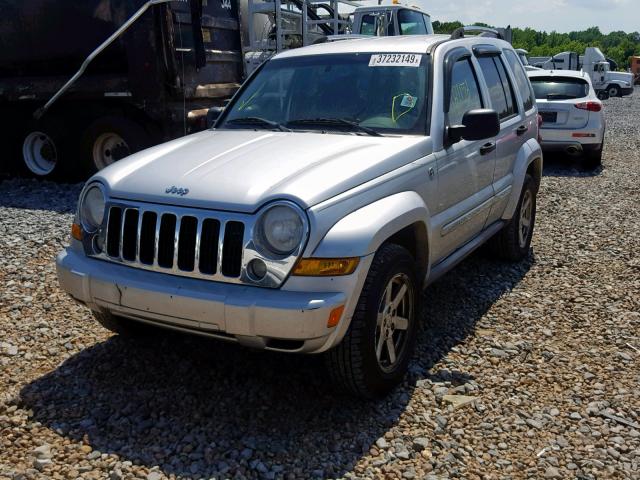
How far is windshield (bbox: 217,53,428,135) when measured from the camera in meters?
4.27

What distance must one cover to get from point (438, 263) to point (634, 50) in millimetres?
100178

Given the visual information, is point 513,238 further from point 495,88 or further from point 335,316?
point 335,316

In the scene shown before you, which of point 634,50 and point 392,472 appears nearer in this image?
point 392,472

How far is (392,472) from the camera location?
308 cm

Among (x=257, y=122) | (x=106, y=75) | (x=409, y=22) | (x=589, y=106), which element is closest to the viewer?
(x=257, y=122)

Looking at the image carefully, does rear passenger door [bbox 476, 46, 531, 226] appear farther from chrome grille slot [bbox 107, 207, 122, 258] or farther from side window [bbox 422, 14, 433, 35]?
side window [bbox 422, 14, 433, 35]

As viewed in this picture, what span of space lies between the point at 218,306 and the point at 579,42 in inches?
4330

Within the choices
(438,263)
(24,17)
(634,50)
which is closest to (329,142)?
(438,263)

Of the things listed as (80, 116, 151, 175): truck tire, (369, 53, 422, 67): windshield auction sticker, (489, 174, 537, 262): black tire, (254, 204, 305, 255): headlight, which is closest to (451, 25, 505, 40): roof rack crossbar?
(369, 53, 422, 67): windshield auction sticker

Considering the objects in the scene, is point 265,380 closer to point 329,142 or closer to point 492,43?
point 329,142

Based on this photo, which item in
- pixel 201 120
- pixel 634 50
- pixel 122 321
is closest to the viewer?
pixel 122 321

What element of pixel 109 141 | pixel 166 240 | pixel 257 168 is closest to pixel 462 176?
pixel 257 168

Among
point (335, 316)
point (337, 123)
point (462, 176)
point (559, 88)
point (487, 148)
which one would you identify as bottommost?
point (335, 316)

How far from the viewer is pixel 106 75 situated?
887cm
